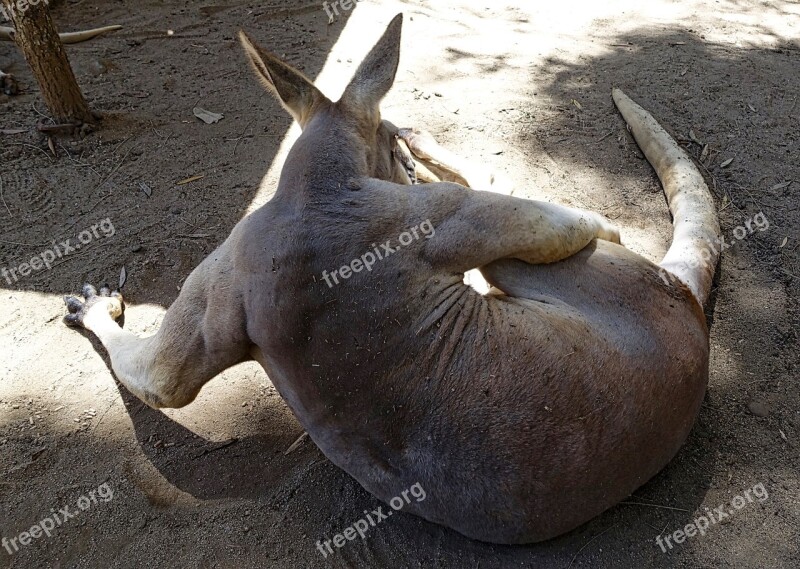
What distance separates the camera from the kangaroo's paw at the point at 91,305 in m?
Result: 3.72

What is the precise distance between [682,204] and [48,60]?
4.64 metres

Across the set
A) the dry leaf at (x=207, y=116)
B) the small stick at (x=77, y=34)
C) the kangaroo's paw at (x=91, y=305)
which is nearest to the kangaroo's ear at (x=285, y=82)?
the kangaroo's paw at (x=91, y=305)

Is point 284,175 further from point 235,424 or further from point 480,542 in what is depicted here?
point 480,542

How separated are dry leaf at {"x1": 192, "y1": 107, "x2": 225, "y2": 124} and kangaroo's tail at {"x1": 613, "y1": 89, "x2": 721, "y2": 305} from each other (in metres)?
3.21

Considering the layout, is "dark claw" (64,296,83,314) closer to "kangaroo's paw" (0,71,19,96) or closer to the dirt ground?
the dirt ground

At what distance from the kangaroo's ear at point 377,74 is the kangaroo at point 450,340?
0.22 m

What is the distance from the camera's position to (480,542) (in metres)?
2.66

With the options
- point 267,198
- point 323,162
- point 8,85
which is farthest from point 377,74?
point 8,85

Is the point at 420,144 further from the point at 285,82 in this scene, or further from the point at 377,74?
the point at 285,82

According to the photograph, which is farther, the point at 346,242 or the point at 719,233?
the point at 719,233

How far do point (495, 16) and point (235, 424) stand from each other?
17.2 feet

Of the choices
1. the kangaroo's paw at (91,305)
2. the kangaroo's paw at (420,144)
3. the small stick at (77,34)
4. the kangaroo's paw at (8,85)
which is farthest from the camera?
the small stick at (77,34)

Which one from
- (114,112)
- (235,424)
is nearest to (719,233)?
(235,424)

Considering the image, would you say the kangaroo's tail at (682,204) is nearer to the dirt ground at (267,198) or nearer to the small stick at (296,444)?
the dirt ground at (267,198)
